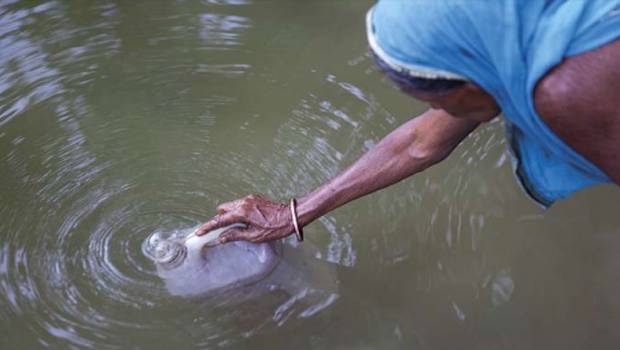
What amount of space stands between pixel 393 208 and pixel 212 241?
87cm

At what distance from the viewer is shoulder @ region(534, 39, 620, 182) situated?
4.85 feet

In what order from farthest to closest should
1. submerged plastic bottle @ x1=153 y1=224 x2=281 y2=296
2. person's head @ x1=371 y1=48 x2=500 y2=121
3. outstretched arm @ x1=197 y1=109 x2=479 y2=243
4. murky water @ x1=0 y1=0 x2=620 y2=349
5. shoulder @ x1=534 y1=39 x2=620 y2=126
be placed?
murky water @ x1=0 y1=0 x2=620 y2=349 < submerged plastic bottle @ x1=153 y1=224 x2=281 y2=296 < outstretched arm @ x1=197 y1=109 x2=479 y2=243 < person's head @ x1=371 y1=48 x2=500 y2=121 < shoulder @ x1=534 y1=39 x2=620 y2=126

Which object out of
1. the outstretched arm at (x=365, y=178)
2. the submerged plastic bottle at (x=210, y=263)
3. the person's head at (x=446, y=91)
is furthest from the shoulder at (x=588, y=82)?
the submerged plastic bottle at (x=210, y=263)

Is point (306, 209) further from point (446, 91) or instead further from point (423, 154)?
point (446, 91)

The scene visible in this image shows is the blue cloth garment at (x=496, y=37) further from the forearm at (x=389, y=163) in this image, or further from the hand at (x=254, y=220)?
the hand at (x=254, y=220)

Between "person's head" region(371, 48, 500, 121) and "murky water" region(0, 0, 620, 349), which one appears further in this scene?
"murky water" region(0, 0, 620, 349)

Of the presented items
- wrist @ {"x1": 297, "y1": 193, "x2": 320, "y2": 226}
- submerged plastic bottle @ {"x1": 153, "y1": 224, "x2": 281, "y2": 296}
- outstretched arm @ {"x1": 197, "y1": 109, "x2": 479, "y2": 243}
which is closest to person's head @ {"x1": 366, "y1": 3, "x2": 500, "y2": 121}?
outstretched arm @ {"x1": 197, "y1": 109, "x2": 479, "y2": 243}

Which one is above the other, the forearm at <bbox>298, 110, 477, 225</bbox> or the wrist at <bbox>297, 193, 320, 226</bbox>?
the forearm at <bbox>298, 110, 477, 225</bbox>

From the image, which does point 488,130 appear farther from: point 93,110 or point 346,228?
point 93,110

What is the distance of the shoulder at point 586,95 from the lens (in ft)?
4.85

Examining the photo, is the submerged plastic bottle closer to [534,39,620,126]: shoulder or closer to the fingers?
the fingers

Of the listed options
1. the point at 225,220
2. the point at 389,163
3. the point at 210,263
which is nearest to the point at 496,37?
the point at 389,163

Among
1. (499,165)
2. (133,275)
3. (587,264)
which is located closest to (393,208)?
(499,165)

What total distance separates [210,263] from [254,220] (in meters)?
0.28
